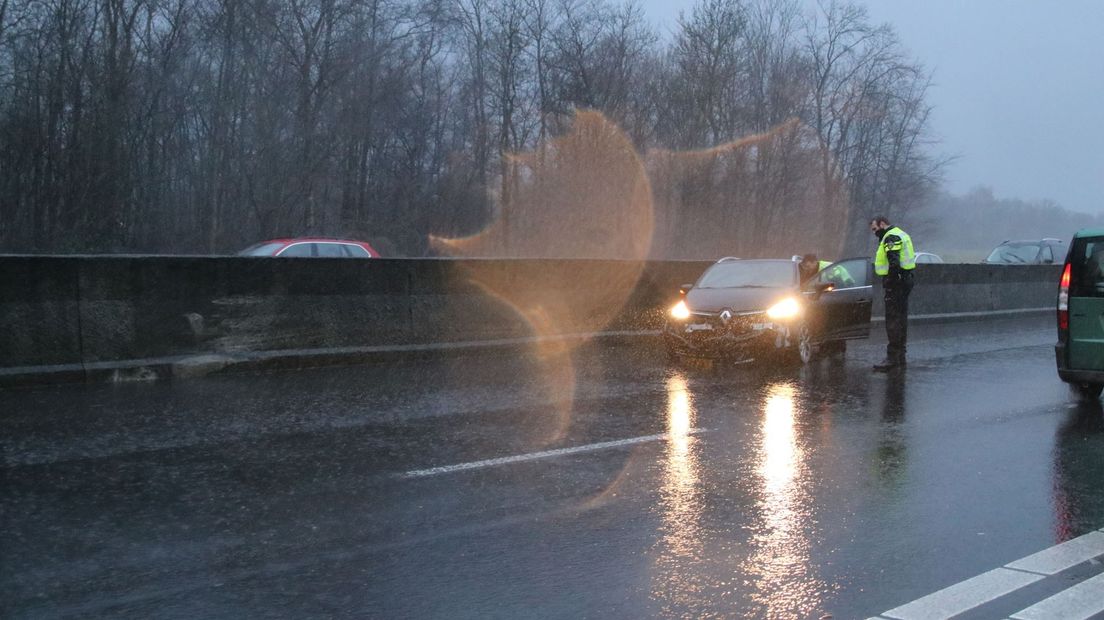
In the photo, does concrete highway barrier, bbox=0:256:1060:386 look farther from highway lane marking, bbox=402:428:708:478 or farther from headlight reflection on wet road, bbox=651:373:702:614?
highway lane marking, bbox=402:428:708:478

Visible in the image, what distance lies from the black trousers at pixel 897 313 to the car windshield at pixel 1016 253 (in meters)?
20.0

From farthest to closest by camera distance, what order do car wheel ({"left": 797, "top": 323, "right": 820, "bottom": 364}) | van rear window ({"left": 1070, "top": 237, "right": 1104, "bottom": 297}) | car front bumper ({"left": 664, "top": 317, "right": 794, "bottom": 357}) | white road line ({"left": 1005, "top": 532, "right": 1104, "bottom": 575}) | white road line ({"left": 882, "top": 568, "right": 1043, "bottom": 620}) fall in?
car wheel ({"left": 797, "top": 323, "right": 820, "bottom": 364}) → car front bumper ({"left": 664, "top": 317, "right": 794, "bottom": 357}) → van rear window ({"left": 1070, "top": 237, "right": 1104, "bottom": 297}) → white road line ({"left": 1005, "top": 532, "right": 1104, "bottom": 575}) → white road line ({"left": 882, "top": 568, "right": 1043, "bottom": 620})

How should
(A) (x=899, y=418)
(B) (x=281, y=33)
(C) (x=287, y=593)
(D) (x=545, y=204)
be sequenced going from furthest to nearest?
(D) (x=545, y=204)
(B) (x=281, y=33)
(A) (x=899, y=418)
(C) (x=287, y=593)

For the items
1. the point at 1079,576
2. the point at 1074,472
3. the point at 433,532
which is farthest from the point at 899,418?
the point at 433,532

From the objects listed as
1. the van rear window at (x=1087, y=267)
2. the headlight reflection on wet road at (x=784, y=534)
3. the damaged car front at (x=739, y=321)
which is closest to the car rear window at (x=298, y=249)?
the damaged car front at (x=739, y=321)

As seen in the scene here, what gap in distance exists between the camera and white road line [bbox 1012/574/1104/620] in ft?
13.6

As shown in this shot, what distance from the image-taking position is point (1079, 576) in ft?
15.3

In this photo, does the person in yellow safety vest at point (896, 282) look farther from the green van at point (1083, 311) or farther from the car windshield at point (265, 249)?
the car windshield at point (265, 249)

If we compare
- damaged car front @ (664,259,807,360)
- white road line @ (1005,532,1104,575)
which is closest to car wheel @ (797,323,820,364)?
damaged car front @ (664,259,807,360)

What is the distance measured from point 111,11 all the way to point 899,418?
31.3 m

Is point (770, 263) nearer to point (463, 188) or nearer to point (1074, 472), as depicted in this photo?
point (1074, 472)

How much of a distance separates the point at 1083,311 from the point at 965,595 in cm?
604

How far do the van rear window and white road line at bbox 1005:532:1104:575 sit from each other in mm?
4690

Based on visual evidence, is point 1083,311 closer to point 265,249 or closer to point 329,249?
point 329,249
